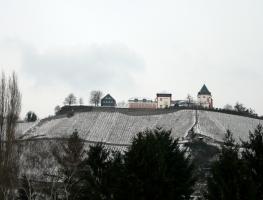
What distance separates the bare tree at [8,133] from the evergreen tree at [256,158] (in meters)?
15.0

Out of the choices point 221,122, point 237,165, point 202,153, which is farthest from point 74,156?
point 221,122

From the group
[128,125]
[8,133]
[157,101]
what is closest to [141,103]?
[157,101]

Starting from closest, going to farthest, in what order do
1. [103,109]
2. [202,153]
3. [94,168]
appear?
[94,168]
[202,153]
[103,109]

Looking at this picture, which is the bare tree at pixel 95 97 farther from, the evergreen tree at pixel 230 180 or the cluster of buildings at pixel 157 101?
the evergreen tree at pixel 230 180

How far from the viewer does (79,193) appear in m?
26.2

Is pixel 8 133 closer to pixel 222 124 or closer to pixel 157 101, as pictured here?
pixel 222 124

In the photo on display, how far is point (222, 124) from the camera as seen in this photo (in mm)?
89125

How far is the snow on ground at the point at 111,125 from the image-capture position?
3295 inches

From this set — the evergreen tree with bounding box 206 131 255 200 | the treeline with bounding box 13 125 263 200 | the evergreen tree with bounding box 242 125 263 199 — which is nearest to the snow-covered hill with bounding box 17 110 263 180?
the treeline with bounding box 13 125 263 200

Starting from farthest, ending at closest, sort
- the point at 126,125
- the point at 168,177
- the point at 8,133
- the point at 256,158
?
the point at 126,125, the point at 8,133, the point at 256,158, the point at 168,177

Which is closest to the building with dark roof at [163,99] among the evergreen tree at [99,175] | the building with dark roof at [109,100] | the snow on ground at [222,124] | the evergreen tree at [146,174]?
the building with dark roof at [109,100]

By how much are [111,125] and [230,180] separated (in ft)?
234

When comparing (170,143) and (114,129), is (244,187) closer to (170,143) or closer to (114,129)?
(170,143)

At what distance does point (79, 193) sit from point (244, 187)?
10.5m
